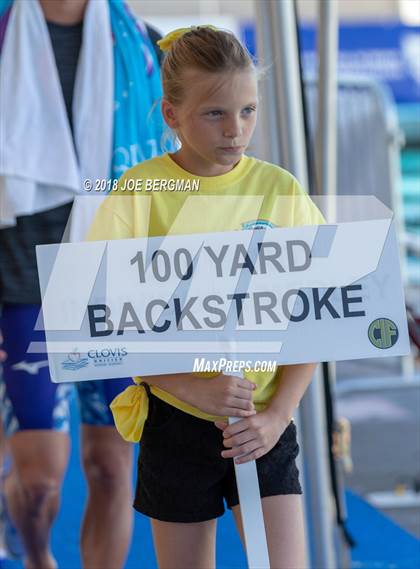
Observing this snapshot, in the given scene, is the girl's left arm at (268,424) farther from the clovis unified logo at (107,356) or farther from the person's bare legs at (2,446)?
the person's bare legs at (2,446)

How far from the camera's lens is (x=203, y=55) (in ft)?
4.96

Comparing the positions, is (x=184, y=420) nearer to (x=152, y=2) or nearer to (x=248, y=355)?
(x=248, y=355)

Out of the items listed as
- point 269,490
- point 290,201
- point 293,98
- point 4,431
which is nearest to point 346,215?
point 290,201

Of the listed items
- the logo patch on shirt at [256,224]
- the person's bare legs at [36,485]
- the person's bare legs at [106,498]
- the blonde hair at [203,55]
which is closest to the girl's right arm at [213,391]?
the logo patch on shirt at [256,224]

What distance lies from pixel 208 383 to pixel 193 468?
0.52ft

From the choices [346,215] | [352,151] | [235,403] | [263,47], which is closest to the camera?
[235,403]

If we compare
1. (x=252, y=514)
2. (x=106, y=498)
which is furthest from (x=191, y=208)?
(x=106, y=498)

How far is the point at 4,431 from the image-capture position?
2125 mm

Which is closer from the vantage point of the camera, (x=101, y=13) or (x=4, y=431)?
(x=101, y=13)

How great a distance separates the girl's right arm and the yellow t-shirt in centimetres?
5

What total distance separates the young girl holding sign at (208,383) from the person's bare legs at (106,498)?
1.24 feet

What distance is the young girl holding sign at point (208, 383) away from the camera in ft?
4.96

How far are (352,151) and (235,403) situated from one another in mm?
3518

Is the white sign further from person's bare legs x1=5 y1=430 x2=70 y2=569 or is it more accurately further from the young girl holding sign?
person's bare legs x1=5 y1=430 x2=70 y2=569
